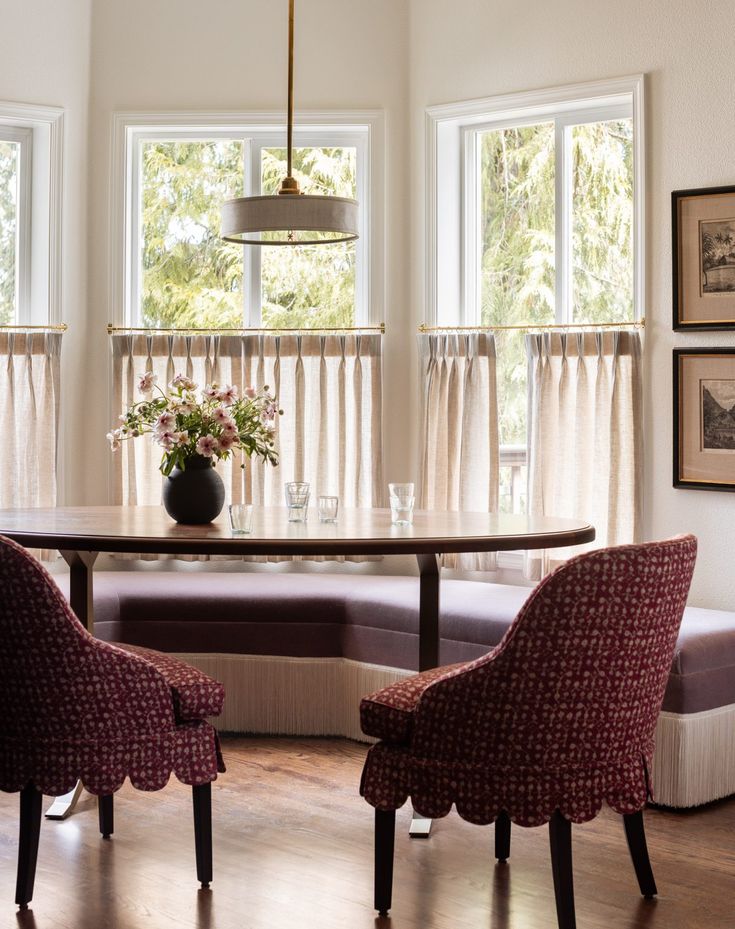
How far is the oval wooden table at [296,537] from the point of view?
107 inches

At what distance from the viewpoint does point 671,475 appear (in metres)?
4.03

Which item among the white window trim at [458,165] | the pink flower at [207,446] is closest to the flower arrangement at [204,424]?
the pink flower at [207,446]

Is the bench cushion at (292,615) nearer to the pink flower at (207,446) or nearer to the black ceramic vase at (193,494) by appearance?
the black ceramic vase at (193,494)

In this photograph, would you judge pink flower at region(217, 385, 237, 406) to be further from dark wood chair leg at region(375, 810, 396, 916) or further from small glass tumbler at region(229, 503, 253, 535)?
dark wood chair leg at region(375, 810, 396, 916)

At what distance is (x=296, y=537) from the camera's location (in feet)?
9.06

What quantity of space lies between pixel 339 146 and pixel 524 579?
1.98 m

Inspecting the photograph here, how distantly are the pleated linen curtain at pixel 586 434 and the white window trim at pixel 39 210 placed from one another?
1960mm

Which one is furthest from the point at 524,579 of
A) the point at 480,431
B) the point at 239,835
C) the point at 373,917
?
the point at 373,917

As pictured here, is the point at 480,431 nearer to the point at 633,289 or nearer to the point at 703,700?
the point at 633,289

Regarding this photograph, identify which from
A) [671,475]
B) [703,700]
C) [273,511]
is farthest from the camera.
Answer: [671,475]

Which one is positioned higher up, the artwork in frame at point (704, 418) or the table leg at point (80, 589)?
the artwork in frame at point (704, 418)

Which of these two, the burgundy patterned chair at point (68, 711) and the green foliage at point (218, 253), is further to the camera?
the green foliage at point (218, 253)

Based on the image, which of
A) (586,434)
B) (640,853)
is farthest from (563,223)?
(640,853)

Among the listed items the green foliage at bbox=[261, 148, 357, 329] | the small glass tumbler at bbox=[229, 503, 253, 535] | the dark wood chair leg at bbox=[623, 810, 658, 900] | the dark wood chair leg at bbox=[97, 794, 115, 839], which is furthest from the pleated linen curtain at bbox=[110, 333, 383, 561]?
the dark wood chair leg at bbox=[623, 810, 658, 900]
